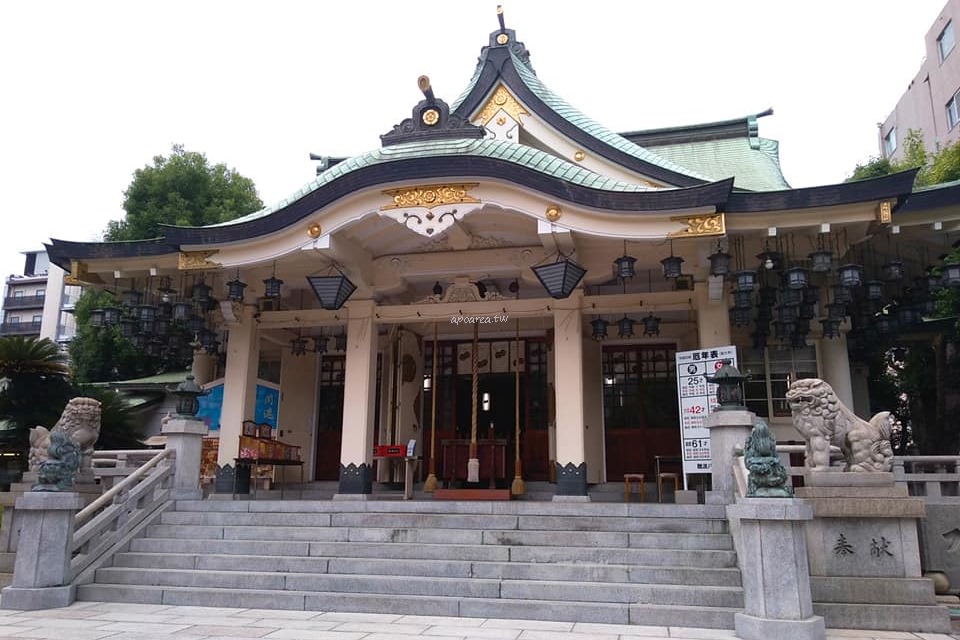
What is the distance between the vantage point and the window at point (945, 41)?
26.8 meters

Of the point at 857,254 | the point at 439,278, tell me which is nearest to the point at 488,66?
the point at 439,278

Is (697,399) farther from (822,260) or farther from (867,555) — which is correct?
(867,555)

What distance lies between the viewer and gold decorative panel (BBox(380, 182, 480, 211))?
33.4ft

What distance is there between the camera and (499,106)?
14375mm

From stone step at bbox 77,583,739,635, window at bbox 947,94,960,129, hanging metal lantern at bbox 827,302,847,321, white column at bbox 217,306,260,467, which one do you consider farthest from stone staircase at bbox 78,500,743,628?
window at bbox 947,94,960,129

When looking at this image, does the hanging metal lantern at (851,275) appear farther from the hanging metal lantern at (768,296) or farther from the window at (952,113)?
the window at (952,113)

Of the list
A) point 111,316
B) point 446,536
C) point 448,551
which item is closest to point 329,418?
point 111,316

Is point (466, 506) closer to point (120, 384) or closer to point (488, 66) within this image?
point (488, 66)

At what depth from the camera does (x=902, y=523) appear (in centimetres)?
689

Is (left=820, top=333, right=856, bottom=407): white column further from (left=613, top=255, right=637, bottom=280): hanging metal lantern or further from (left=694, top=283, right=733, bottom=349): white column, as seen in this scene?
(left=613, top=255, right=637, bottom=280): hanging metal lantern

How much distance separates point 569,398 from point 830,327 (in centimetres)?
440

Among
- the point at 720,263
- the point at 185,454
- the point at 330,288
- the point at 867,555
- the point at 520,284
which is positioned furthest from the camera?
the point at 520,284

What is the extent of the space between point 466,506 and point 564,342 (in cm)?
332

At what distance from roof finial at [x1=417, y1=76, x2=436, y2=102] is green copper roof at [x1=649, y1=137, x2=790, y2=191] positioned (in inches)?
246
